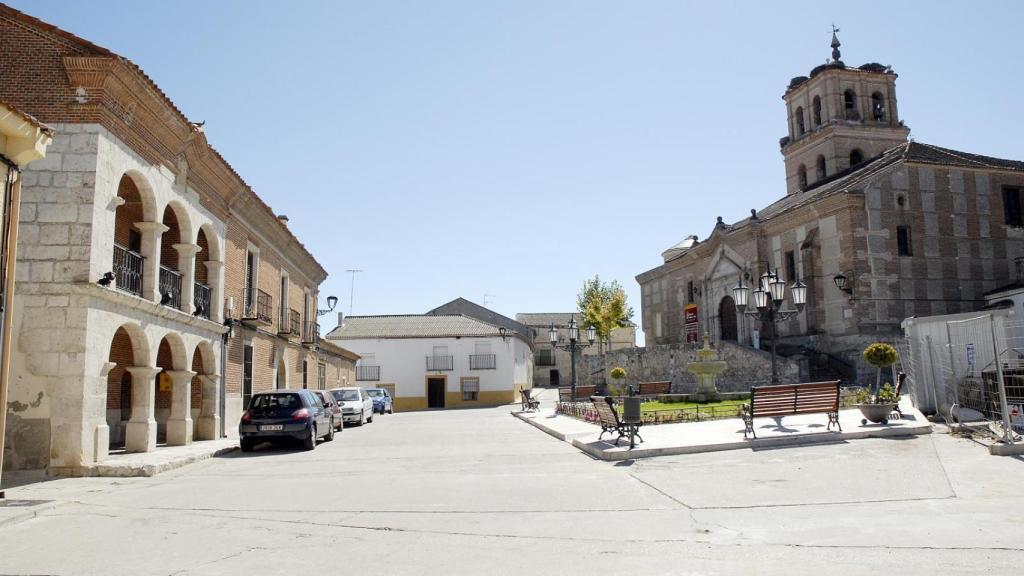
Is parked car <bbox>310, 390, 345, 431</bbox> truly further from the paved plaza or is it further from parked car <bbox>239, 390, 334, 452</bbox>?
the paved plaza

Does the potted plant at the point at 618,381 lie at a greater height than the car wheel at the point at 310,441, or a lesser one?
greater

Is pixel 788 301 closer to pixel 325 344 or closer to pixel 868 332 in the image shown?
pixel 868 332

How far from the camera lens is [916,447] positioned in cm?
1168

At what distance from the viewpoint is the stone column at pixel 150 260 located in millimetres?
14859

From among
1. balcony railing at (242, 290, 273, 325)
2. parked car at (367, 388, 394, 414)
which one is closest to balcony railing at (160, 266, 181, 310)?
balcony railing at (242, 290, 273, 325)

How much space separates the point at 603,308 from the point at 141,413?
4916 cm

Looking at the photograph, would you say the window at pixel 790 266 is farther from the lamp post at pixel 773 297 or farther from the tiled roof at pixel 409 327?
the tiled roof at pixel 409 327

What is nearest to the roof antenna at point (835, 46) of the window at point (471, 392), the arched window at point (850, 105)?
the arched window at point (850, 105)

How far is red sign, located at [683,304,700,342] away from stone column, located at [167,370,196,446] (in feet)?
104

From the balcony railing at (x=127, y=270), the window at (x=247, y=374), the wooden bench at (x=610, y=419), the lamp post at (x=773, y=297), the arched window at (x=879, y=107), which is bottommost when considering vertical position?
the wooden bench at (x=610, y=419)

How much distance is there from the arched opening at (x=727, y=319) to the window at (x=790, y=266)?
6.27 m

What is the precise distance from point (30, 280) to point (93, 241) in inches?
44.4

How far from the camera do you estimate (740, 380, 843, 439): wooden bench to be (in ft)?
45.0

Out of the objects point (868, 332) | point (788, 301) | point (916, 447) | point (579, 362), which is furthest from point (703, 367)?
point (579, 362)
